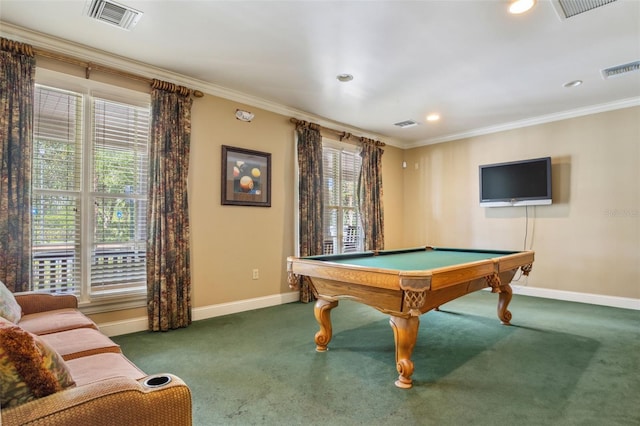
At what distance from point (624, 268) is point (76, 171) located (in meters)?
6.31

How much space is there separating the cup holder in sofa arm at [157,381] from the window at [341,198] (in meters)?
A: 3.86

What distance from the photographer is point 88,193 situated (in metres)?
3.04

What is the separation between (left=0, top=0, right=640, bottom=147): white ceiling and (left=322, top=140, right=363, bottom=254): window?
109 centimetres

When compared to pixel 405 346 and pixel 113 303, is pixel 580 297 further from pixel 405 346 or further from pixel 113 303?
pixel 113 303

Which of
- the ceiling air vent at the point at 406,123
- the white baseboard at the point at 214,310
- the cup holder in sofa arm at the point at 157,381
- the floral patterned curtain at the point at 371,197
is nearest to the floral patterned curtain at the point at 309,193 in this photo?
the white baseboard at the point at 214,310

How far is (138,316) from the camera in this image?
3.27 metres

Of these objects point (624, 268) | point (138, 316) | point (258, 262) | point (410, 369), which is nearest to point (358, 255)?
point (410, 369)

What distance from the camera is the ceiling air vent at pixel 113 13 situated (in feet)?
7.82

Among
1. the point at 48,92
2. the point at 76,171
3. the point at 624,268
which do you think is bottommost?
the point at 624,268

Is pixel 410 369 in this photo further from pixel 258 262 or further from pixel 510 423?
pixel 258 262

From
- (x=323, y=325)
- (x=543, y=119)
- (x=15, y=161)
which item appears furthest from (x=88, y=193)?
(x=543, y=119)

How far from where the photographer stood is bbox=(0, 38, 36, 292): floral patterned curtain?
2.53 m

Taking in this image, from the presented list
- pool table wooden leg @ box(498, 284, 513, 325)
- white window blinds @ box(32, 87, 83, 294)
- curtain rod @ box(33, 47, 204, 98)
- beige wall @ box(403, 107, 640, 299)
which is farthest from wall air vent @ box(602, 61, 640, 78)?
white window blinds @ box(32, 87, 83, 294)

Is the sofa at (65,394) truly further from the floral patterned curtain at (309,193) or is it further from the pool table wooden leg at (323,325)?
the floral patterned curtain at (309,193)
